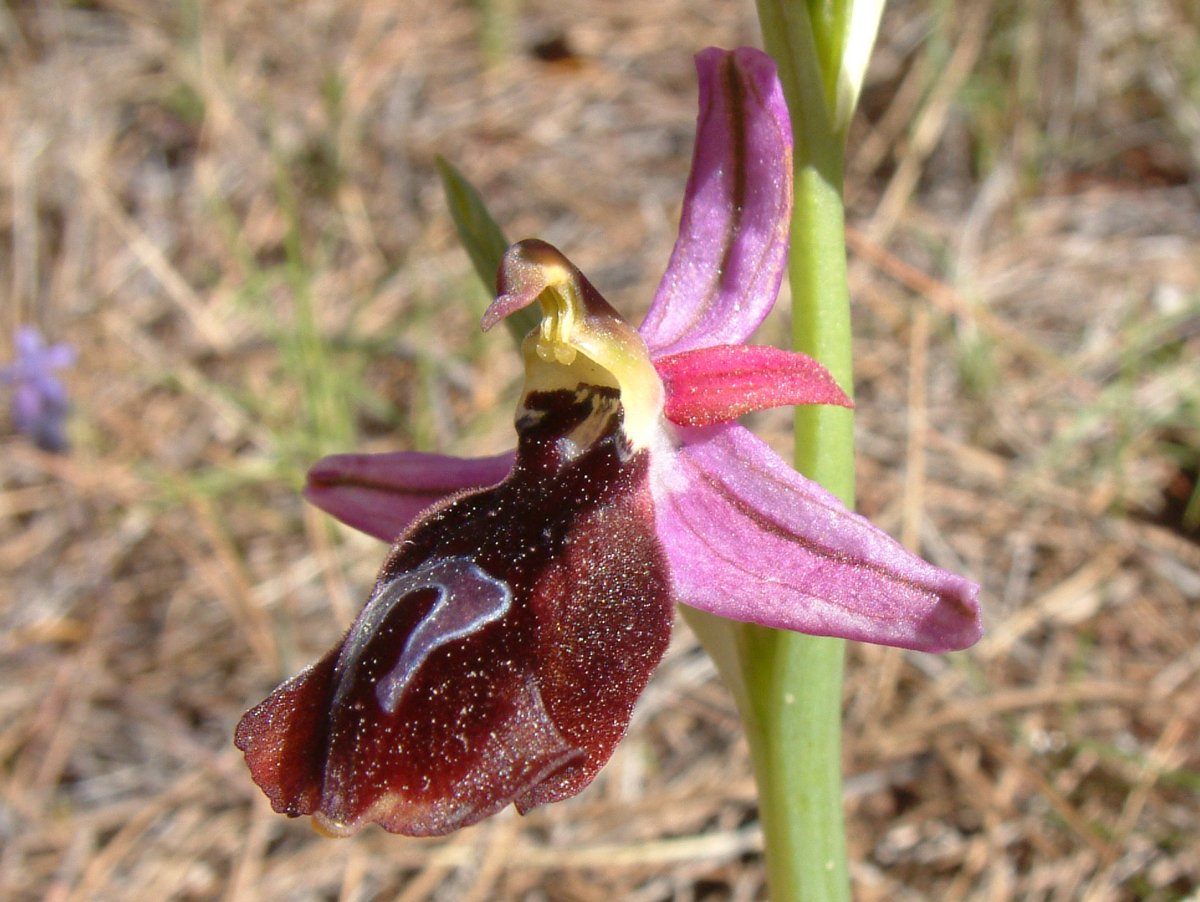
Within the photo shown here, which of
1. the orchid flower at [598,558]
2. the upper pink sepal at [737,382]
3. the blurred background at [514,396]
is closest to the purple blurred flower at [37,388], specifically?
the blurred background at [514,396]

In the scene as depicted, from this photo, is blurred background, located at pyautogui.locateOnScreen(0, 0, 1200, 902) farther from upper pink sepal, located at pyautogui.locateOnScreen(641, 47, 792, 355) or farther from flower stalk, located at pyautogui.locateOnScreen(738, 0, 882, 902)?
upper pink sepal, located at pyautogui.locateOnScreen(641, 47, 792, 355)

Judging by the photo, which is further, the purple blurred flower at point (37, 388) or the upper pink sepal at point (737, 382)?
the purple blurred flower at point (37, 388)

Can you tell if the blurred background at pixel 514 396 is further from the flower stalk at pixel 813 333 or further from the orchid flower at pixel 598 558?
the orchid flower at pixel 598 558

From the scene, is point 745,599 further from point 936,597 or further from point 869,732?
point 869,732

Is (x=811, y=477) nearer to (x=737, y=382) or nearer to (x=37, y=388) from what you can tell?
(x=737, y=382)

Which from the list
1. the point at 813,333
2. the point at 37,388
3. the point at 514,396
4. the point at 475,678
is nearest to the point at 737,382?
the point at 813,333

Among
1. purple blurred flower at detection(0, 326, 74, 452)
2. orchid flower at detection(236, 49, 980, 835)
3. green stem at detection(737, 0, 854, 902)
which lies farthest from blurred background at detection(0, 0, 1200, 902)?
orchid flower at detection(236, 49, 980, 835)
